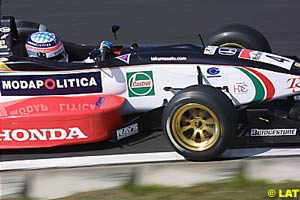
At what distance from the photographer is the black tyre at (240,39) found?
24.9 feet

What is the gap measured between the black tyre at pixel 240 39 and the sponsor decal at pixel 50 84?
1586 mm

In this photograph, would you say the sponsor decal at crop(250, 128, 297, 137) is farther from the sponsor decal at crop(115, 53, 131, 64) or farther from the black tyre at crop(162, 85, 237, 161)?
the sponsor decal at crop(115, 53, 131, 64)

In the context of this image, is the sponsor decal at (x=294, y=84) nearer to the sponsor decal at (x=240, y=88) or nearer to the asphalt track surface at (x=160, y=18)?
the sponsor decal at (x=240, y=88)

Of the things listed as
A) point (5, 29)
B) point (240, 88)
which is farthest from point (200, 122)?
point (5, 29)

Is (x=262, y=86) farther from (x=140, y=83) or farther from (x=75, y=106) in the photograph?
(x=75, y=106)

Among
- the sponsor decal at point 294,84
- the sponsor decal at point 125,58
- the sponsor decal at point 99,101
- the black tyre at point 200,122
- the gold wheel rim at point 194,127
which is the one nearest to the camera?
the black tyre at point 200,122

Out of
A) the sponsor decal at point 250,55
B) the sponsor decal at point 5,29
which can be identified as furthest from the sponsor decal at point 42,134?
the sponsor decal at point 250,55

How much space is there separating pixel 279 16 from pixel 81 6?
2919mm

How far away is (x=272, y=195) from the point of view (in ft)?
17.6

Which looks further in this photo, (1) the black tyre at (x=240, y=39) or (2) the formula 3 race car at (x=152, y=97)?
(1) the black tyre at (x=240, y=39)

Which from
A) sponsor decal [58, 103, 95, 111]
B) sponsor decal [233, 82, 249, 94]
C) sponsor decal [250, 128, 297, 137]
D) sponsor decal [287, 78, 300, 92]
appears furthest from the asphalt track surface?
sponsor decal [58, 103, 95, 111]

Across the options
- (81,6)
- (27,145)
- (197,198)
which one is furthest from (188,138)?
(81,6)

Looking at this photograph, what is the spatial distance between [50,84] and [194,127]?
141cm

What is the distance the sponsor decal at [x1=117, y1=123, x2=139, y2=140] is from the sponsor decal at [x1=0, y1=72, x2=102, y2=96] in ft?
1.42
